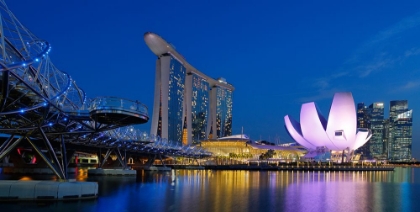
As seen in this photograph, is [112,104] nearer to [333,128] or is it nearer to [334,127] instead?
[334,127]

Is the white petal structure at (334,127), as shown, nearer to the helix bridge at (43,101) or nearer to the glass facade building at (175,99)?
the glass facade building at (175,99)

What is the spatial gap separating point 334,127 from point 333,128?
1.19ft

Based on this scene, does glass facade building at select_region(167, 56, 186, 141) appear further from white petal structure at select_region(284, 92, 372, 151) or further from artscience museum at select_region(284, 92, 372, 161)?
white petal structure at select_region(284, 92, 372, 151)

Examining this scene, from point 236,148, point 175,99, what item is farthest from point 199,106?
point 236,148

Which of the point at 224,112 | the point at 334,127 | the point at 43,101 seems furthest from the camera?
the point at 224,112

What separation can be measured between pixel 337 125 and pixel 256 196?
7092cm

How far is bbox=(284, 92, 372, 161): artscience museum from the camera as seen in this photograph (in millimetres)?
88312

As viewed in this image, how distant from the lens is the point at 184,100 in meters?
128

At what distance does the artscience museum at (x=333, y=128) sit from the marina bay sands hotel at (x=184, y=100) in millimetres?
31210

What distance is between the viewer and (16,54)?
1461 cm

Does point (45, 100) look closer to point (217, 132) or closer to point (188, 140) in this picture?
point (188, 140)

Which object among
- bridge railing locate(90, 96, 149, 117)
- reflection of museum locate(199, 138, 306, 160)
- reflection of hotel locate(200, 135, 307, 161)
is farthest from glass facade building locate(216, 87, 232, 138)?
bridge railing locate(90, 96, 149, 117)

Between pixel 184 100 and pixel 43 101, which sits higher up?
pixel 184 100

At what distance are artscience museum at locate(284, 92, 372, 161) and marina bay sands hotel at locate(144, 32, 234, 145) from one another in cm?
3121
